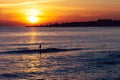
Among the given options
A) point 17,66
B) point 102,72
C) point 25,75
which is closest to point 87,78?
point 102,72

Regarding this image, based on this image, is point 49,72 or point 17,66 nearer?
point 49,72

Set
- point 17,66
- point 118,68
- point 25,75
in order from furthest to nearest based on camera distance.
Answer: point 17,66
point 118,68
point 25,75

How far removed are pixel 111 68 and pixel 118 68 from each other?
2.78 ft

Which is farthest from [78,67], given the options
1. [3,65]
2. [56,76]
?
[3,65]

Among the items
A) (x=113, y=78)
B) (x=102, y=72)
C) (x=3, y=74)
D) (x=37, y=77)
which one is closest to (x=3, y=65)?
(x=3, y=74)

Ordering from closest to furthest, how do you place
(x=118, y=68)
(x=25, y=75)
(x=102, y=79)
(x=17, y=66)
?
(x=102, y=79), (x=25, y=75), (x=118, y=68), (x=17, y=66)

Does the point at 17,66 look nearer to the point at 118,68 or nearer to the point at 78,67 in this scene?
the point at 78,67

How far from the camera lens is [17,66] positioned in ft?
140

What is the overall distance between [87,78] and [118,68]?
749 centimetres

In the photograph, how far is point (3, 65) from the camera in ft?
143

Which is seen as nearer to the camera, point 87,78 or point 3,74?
point 87,78

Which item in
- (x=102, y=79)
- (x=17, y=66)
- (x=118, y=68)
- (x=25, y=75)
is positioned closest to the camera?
(x=102, y=79)

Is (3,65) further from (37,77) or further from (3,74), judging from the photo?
(37,77)

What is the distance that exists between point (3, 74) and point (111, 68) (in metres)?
13.0
